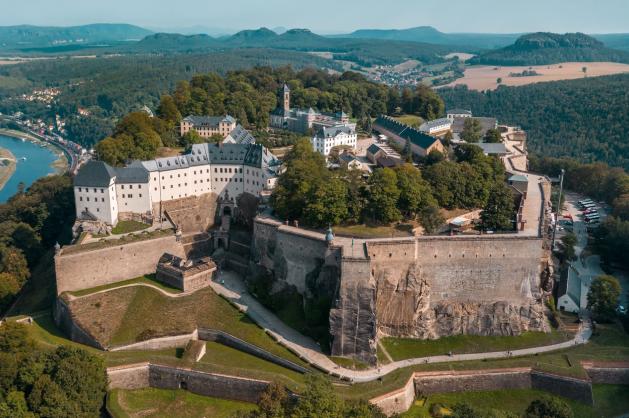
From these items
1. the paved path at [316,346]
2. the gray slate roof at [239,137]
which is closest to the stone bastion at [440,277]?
the paved path at [316,346]

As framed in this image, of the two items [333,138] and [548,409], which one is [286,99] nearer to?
[333,138]

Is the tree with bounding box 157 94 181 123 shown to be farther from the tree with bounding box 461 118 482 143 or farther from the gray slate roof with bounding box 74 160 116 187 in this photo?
the tree with bounding box 461 118 482 143

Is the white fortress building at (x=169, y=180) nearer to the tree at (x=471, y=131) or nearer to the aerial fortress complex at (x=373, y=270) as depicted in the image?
the aerial fortress complex at (x=373, y=270)

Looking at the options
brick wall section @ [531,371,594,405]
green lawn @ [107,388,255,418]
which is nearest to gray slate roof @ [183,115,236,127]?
green lawn @ [107,388,255,418]

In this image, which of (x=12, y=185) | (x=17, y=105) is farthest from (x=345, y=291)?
(x=17, y=105)

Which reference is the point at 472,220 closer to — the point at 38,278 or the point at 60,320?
the point at 60,320
